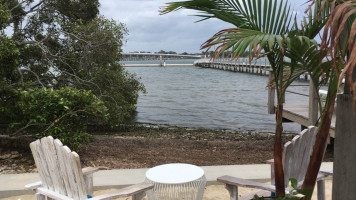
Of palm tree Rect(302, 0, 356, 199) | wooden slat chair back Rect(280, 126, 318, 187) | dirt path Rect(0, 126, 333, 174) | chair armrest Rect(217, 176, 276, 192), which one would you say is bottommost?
dirt path Rect(0, 126, 333, 174)

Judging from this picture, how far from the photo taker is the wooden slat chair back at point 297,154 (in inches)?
108

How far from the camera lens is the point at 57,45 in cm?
1021

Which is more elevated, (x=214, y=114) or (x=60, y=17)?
(x=60, y=17)

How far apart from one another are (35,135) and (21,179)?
1.41m

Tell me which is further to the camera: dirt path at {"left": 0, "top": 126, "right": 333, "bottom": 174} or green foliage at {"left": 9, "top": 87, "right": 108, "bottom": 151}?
dirt path at {"left": 0, "top": 126, "right": 333, "bottom": 174}

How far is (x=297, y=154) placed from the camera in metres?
2.87

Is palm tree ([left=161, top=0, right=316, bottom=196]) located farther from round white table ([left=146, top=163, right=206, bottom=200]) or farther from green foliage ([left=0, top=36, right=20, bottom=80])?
green foliage ([left=0, top=36, right=20, bottom=80])

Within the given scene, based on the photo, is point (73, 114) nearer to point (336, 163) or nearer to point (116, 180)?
point (116, 180)

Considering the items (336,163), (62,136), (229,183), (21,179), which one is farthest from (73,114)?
(336,163)

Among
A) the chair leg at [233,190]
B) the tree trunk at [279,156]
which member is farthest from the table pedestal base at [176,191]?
the tree trunk at [279,156]

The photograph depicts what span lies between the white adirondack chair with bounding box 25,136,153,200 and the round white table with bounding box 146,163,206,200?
0.56 ft

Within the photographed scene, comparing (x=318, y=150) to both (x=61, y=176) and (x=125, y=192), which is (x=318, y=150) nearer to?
(x=125, y=192)

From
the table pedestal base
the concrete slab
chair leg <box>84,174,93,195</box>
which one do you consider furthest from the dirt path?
the table pedestal base

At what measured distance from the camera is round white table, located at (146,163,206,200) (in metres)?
3.01
